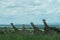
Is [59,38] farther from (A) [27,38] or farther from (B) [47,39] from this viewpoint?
(A) [27,38]

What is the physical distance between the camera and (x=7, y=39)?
577 inches

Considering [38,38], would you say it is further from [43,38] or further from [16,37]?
[16,37]

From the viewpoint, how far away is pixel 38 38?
610 inches

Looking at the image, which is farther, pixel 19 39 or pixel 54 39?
pixel 54 39

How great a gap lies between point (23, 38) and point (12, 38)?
2.10ft

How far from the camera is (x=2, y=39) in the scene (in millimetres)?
14828

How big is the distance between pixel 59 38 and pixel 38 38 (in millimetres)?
1567

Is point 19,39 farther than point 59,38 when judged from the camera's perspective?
No

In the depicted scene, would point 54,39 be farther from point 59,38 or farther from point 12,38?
point 12,38

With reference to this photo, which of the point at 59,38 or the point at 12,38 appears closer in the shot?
the point at 12,38

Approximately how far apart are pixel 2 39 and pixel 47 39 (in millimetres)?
2675

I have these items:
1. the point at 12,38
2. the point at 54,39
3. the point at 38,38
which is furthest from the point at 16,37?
the point at 54,39

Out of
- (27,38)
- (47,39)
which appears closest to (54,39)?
(47,39)

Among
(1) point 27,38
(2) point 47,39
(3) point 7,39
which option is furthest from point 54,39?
(3) point 7,39
